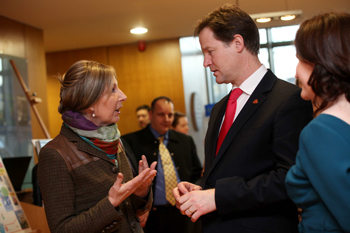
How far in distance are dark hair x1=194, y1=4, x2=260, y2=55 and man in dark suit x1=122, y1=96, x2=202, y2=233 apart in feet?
7.11

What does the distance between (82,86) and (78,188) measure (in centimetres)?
53

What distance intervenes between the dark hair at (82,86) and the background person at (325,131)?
1065 millimetres

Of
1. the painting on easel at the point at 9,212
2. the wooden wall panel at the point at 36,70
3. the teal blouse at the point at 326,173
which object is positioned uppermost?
the wooden wall panel at the point at 36,70

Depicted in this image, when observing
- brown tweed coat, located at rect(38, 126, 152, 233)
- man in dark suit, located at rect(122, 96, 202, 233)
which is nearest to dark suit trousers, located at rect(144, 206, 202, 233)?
man in dark suit, located at rect(122, 96, 202, 233)

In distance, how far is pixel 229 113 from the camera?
1729 millimetres

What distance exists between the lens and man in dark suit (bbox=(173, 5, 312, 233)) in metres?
1.43

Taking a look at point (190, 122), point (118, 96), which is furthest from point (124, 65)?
point (118, 96)

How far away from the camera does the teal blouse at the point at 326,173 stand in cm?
106

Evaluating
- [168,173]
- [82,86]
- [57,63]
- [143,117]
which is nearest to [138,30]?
[143,117]

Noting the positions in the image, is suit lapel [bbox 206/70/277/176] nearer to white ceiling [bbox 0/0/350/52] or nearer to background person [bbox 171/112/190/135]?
white ceiling [bbox 0/0/350/52]

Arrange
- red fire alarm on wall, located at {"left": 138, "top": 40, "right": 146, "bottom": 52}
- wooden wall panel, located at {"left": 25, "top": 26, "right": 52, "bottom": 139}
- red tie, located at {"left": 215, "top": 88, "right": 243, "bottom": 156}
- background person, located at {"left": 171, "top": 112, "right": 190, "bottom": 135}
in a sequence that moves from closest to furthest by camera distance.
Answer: red tie, located at {"left": 215, "top": 88, "right": 243, "bottom": 156} → wooden wall panel, located at {"left": 25, "top": 26, "right": 52, "bottom": 139} → background person, located at {"left": 171, "top": 112, "right": 190, "bottom": 135} → red fire alarm on wall, located at {"left": 138, "top": 40, "right": 146, "bottom": 52}

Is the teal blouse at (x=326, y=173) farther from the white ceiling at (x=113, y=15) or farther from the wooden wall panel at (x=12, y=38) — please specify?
the wooden wall panel at (x=12, y=38)

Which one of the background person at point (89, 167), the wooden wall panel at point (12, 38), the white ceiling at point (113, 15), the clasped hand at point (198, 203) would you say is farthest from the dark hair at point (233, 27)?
the wooden wall panel at point (12, 38)

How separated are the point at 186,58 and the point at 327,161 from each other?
6.16 m
